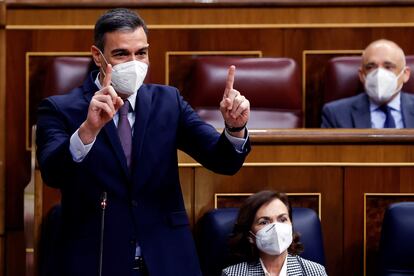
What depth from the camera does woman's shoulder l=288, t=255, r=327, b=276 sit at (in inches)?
36.0

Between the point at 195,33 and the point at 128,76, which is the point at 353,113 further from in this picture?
→ the point at 128,76

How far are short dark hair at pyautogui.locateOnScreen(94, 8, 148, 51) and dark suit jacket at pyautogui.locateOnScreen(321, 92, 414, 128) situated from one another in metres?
0.59

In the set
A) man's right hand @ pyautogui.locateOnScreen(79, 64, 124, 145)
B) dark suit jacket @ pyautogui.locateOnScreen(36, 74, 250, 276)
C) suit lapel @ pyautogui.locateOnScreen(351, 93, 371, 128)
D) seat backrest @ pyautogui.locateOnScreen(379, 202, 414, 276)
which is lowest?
seat backrest @ pyautogui.locateOnScreen(379, 202, 414, 276)

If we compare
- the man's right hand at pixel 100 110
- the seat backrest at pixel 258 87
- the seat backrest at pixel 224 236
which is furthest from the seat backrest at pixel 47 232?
the seat backrest at pixel 258 87

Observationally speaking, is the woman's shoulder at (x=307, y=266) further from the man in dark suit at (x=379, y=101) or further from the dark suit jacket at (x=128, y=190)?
the man in dark suit at (x=379, y=101)

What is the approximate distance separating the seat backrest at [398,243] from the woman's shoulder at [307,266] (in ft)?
0.26

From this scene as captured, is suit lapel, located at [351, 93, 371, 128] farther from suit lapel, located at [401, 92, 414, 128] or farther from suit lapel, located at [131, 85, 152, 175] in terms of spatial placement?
suit lapel, located at [131, 85, 152, 175]

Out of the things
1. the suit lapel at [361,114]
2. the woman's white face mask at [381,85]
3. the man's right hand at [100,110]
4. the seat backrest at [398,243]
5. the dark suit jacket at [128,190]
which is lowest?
the seat backrest at [398,243]

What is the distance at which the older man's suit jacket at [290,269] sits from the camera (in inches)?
35.9

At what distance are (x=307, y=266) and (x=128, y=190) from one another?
249 millimetres

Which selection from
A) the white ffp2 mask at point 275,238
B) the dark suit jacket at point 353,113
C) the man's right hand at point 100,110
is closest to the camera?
the man's right hand at point 100,110

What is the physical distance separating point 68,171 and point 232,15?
0.76 metres

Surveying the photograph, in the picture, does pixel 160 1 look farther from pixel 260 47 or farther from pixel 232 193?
pixel 232 193

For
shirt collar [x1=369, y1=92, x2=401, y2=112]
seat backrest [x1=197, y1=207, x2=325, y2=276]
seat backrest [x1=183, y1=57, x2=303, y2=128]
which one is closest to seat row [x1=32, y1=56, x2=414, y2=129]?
seat backrest [x1=183, y1=57, x2=303, y2=128]
